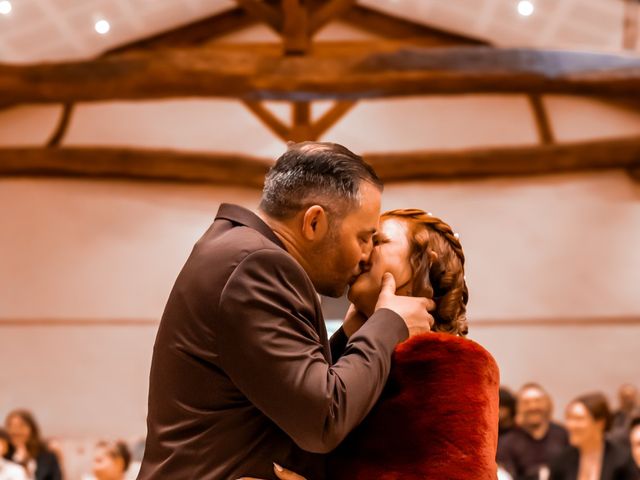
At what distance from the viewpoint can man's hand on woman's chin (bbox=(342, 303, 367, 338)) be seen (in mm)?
1848

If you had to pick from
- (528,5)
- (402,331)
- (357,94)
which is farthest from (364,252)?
(528,5)

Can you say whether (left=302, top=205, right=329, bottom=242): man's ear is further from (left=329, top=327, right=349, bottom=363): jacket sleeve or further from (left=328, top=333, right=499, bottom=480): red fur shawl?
(left=329, top=327, right=349, bottom=363): jacket sleeve

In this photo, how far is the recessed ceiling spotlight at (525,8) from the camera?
7784mm

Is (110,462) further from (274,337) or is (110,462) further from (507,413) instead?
(274,337)

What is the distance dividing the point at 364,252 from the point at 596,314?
6975mm

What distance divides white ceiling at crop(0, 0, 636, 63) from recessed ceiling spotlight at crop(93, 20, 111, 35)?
0.04 m

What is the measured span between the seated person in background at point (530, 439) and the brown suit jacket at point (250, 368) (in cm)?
429

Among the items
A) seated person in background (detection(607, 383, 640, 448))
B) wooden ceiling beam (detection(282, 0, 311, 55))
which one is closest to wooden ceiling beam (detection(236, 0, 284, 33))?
wooden ceiling beam (detection(282, 0, 311, 55))

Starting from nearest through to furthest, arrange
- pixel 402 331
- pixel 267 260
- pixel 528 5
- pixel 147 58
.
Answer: pixel 267 260 < pixel 402 331 < pixel 147 58 < pixel 528 5

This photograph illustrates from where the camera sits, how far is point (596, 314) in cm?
817

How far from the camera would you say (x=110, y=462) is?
509cm

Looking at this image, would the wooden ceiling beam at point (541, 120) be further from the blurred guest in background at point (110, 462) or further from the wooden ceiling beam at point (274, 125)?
the blurred guest in background at point (110, 462)

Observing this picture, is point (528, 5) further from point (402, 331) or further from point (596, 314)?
point (402, 331)

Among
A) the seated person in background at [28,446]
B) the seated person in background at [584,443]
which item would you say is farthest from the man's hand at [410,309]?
the seated person in background at [28,446]
